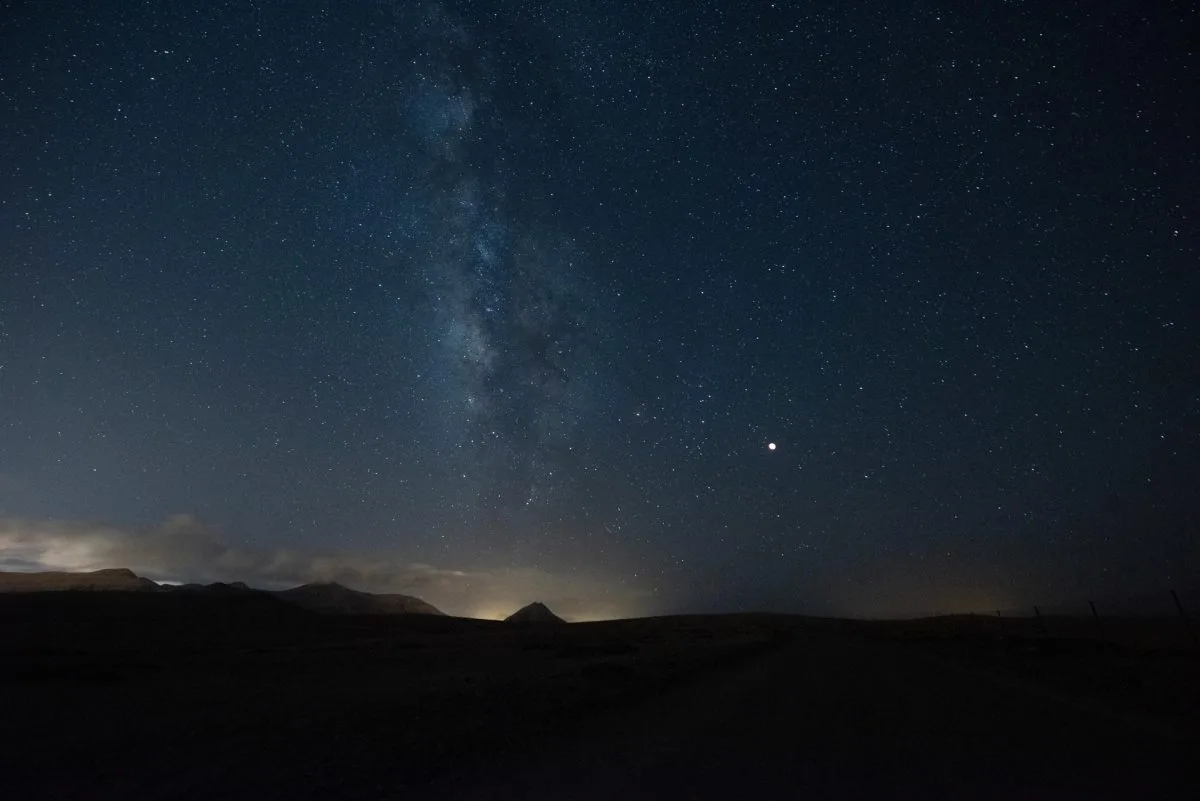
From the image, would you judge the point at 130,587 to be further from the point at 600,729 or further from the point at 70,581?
the point at 600,729

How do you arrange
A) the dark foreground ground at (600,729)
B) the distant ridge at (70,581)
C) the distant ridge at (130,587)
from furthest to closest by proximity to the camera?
the distant ridge at (70,581) → the distant ridge at (130,587) → the dark foreground ground at (600,729)

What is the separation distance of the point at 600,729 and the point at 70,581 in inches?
6538

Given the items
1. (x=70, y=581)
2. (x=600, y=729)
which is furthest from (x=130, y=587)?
(x=600, y=729)

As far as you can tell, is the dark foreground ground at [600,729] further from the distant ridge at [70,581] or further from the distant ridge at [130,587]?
the distant ridge at [70,581]

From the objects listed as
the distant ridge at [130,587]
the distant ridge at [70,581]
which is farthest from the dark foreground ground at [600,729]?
the distant ridge at [70,581]

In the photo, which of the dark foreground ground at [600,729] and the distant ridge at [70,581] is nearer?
the dark foreground ground at [600,729]

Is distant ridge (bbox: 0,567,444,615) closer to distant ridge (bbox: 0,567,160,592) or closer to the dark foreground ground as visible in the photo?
distant ridge (bbox: 0,567,160,592)

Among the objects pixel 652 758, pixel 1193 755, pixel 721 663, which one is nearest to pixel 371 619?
pixel 721 663

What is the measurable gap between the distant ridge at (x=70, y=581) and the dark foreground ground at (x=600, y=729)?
382 ft

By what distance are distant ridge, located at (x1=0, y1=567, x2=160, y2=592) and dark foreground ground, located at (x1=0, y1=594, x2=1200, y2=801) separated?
11645 cm

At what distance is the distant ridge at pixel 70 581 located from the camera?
116 m

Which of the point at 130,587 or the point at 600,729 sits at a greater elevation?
the point at 130,587

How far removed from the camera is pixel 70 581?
12925cm

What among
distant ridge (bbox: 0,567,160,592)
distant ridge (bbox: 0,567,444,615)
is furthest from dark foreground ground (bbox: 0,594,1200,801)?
distant ridge (bbox: 0,567,160,592)
